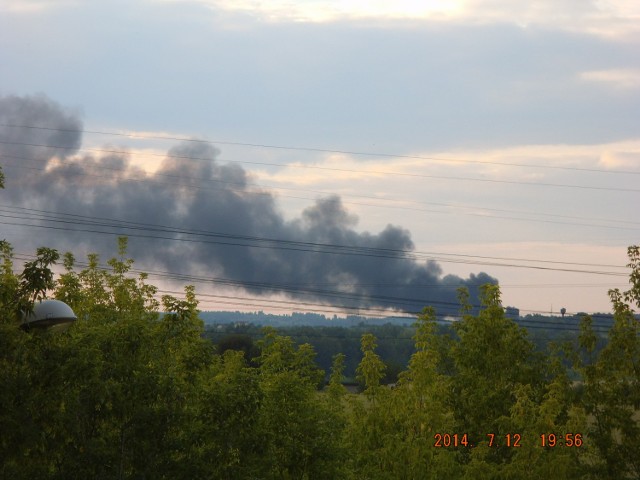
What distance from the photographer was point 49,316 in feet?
57.7

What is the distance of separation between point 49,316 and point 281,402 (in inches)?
307

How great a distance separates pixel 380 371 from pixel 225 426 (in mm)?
15530

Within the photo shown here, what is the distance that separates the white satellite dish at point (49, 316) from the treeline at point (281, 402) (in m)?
0.37

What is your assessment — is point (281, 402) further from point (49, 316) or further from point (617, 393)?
point (617, 393)

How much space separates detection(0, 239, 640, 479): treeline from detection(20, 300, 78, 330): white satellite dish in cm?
37

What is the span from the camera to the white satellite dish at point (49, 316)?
17.6 meters

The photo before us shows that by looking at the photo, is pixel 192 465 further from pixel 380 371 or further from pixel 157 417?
pixel 380 371

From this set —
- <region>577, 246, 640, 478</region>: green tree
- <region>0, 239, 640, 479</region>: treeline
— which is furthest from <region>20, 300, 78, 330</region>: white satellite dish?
<region>577, 246, 640, 478</region>: green tree

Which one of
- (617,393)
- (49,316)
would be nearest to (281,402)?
(49,316)
